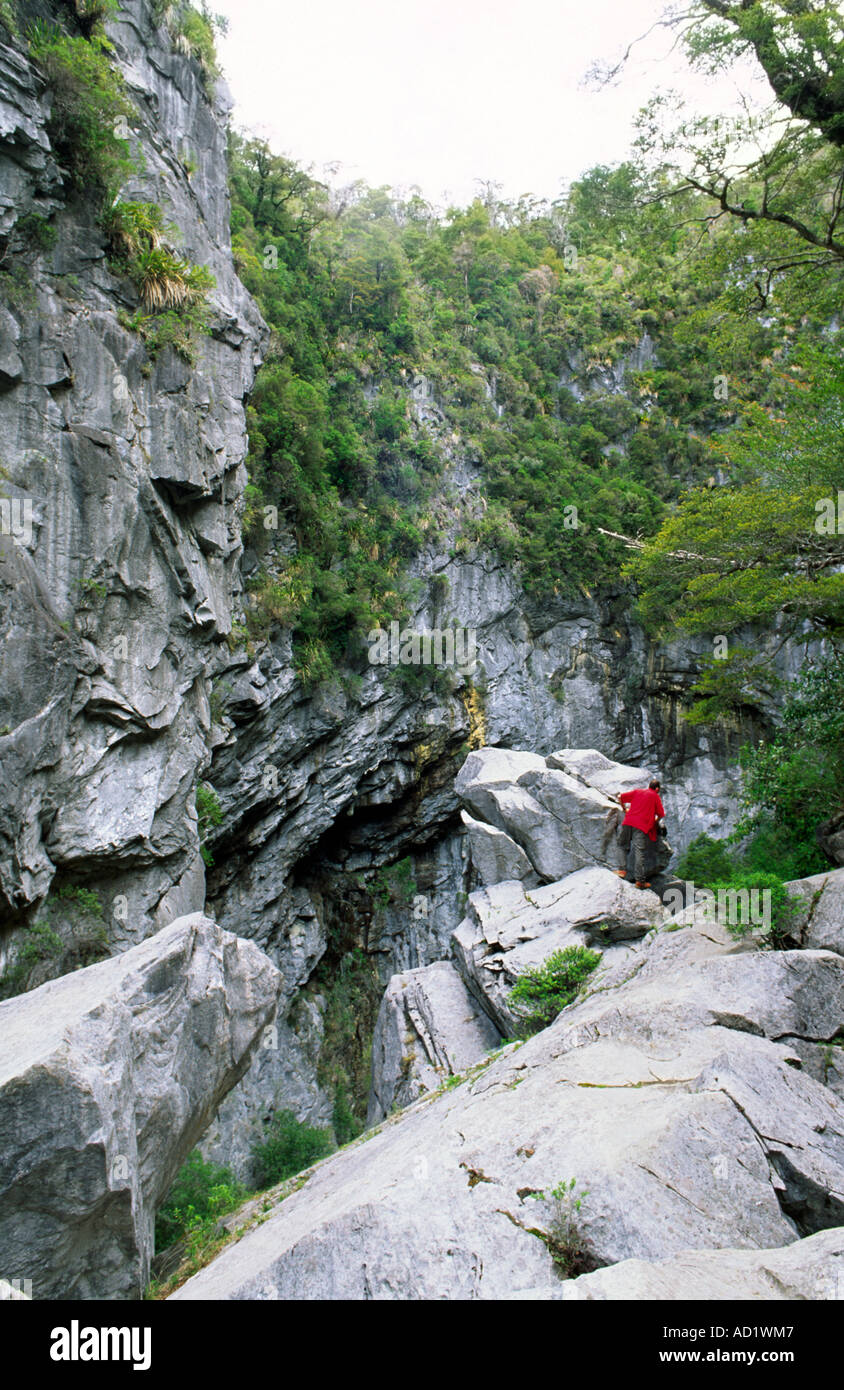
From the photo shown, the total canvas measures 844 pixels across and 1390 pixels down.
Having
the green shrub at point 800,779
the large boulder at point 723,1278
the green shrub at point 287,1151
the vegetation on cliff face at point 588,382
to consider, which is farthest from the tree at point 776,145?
the green shrub at point 287,1151

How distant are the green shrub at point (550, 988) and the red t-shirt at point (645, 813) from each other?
7.18 ft

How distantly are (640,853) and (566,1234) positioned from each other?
23.2ft

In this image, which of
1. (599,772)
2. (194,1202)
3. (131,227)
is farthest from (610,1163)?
(131,227)

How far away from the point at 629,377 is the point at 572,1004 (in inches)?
1028

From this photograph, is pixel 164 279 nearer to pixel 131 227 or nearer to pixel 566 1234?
pixel 131 227

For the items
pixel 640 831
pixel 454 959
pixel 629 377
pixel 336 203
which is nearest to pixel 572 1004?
pixel 640 831

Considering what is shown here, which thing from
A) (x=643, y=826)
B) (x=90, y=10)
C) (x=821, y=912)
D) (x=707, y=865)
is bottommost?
(x=707, y=865)

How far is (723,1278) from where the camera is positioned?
321 centimetres

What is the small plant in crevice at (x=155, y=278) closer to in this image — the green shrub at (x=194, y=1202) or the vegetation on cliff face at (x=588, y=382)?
the vegetation on cliff face at (x=588, y=382)

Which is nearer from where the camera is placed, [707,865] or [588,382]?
[707,865]

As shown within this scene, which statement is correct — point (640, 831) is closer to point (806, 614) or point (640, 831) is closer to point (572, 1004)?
point (572, 1004)

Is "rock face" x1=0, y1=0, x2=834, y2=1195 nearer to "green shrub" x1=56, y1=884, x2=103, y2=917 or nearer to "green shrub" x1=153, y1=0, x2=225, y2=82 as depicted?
"green shrub" x1=56, y1=884, x2=103, y2=917

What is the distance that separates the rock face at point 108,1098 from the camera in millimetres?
4648

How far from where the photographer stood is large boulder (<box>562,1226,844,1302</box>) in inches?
118
